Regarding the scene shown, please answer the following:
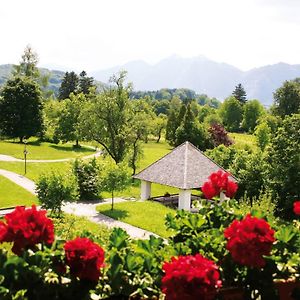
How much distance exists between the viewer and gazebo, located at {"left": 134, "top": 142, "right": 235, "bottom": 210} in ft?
89.0

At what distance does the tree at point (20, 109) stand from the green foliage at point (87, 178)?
880 inches

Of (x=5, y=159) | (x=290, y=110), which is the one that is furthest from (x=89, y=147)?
(x=290, y=110)

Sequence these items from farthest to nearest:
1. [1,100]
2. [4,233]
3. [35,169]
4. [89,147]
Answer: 1. [89,147]
2. [1,100]
3. [35,169]
4. [4,233]

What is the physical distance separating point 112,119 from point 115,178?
12247 millimetres

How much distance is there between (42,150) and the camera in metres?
45.5

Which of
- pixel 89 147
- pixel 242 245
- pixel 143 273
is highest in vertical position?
pixel 242 245

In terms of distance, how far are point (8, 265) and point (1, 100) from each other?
5122 centimetres

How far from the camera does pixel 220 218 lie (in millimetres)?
4441

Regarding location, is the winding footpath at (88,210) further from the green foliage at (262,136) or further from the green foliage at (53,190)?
the green foliage at (262,136)

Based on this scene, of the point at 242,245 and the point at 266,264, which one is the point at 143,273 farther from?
the point at 266,264

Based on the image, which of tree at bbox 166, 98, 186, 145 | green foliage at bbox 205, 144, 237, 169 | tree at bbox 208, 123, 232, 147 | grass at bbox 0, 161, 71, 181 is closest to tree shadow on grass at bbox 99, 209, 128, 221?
grass at bbox 0, 161, 71, 181

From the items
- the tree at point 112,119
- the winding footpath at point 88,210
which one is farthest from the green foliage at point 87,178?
the tree at point 112,119

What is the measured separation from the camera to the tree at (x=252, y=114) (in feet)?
269

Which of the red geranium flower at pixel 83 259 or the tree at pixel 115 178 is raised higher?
the red geranium flower at pixel 83 259
